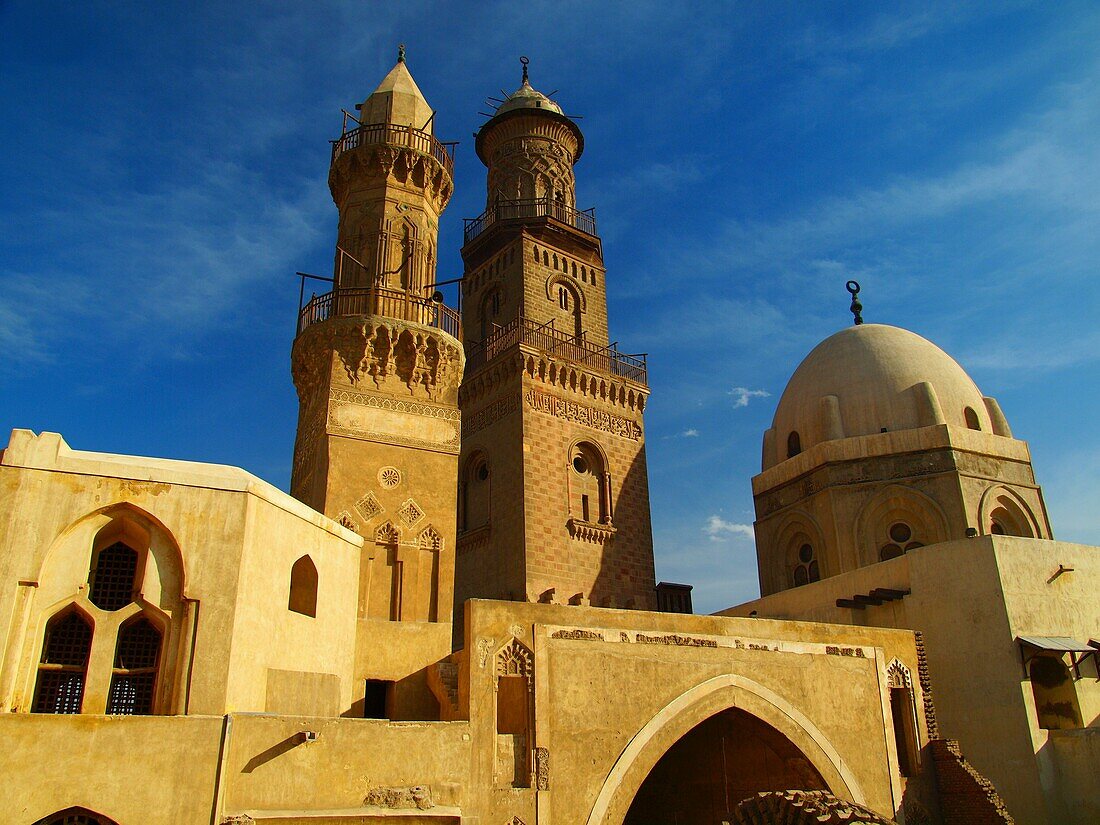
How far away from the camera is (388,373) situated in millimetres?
16047

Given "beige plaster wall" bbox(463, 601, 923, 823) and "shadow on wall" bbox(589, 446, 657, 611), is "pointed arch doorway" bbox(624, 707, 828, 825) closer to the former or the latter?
"beige plaster wall" bbox(463, 601, 923, 823)

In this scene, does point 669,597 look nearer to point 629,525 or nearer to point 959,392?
point 629,525

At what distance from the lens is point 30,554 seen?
9.73 meters

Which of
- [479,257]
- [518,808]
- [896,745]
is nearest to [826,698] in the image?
[896,745]

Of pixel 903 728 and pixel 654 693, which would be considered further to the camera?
pixel 903 728

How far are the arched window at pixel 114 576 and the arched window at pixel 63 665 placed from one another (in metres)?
0.33

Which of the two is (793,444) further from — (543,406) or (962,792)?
(962,792)

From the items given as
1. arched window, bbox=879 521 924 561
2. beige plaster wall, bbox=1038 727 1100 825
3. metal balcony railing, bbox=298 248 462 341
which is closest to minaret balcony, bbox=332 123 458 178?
metal balcony railing, bbox=298 248 462 341

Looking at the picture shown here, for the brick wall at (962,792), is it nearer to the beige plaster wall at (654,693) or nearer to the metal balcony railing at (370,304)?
the beige plaster wall at (654,693)

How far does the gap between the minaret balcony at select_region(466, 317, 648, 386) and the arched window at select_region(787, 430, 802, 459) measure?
4311 millimetres

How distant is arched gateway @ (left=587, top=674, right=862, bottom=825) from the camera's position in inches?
492

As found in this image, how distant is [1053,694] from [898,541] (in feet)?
17.5

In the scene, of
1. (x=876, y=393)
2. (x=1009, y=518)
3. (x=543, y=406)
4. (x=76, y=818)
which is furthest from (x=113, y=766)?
(x=1009, y=518)

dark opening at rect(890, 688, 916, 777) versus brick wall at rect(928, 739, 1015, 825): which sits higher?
dark opening at rect(890, 688, 916, 777)
